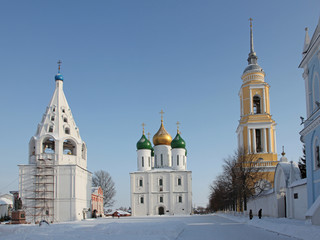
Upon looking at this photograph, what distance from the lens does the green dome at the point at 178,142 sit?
51.8m

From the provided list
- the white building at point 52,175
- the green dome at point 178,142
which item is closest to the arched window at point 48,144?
the white building at point 52,175

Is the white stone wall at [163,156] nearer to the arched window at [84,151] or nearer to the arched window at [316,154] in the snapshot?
the arched window at [84,151]

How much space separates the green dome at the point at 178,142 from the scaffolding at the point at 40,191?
21368 mm

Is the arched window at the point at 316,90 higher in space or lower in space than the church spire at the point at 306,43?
lower

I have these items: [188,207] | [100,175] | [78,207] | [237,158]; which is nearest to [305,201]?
[237,158]

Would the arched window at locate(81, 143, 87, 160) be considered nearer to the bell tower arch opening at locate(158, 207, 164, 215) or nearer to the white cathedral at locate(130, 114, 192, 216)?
the white cathedral at locate(130, 114, 192, 216)

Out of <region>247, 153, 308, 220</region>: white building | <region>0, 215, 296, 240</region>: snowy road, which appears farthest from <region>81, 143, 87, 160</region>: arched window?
<region>0, 215, 296, 240</region>: snowy road

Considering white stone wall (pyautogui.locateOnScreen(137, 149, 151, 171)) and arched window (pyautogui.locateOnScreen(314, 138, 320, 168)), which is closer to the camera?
arched window (pyautogui.locateOnScreen(314, 138, 320, 168))

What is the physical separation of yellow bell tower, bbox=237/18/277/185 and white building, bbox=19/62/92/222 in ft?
54.0

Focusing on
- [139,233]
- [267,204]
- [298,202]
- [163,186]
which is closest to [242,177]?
[267,204]

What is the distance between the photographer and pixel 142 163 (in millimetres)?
51906

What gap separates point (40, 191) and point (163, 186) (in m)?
19.9

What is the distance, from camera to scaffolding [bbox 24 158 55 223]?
108 ft

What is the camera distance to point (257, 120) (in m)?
39.6
